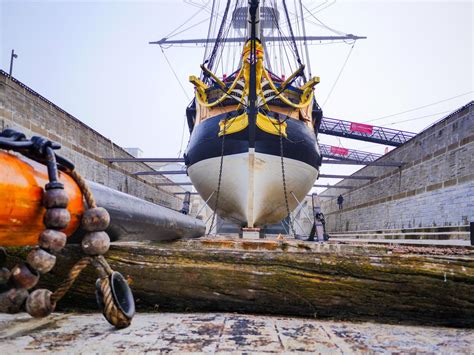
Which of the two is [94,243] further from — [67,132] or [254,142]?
[67,132]

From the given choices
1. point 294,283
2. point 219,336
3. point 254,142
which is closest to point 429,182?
point 254,142

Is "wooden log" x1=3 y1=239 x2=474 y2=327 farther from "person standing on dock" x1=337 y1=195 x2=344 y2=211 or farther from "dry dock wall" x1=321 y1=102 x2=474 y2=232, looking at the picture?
"person standing on dock" x1=337 y1=195 x2=344 y2=211

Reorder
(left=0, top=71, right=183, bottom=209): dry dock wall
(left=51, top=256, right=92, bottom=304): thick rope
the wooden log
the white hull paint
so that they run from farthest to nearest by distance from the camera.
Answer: the white hull paint
(left=0, top=71, right=183, bottom=209): dry dock wall
the wooden log
(left=51, top=256, right=92, bottom=304): thick rope

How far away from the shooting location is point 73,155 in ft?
33.8

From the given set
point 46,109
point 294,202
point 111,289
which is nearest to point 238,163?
point 294,202

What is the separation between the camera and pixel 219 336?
1.47m

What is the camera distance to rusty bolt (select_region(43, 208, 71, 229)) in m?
1.11

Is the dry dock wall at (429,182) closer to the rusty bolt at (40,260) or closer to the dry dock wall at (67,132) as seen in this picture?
the rusty bolt at (40,260)

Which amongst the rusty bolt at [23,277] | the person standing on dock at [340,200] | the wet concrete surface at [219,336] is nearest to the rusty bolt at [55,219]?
the rusty bolt at [23,277]

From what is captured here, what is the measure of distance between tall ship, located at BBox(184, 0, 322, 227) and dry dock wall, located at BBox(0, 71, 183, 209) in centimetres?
395

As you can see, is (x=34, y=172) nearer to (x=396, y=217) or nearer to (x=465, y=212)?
(x=465, y=212)

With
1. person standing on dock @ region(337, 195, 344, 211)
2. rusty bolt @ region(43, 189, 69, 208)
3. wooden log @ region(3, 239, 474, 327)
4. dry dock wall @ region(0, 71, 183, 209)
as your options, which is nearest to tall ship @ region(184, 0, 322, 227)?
dry dock wall @ region(0, 71, 183, 209)

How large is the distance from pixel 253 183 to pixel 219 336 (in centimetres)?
669

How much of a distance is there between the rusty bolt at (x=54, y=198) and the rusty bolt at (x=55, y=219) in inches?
0.7
